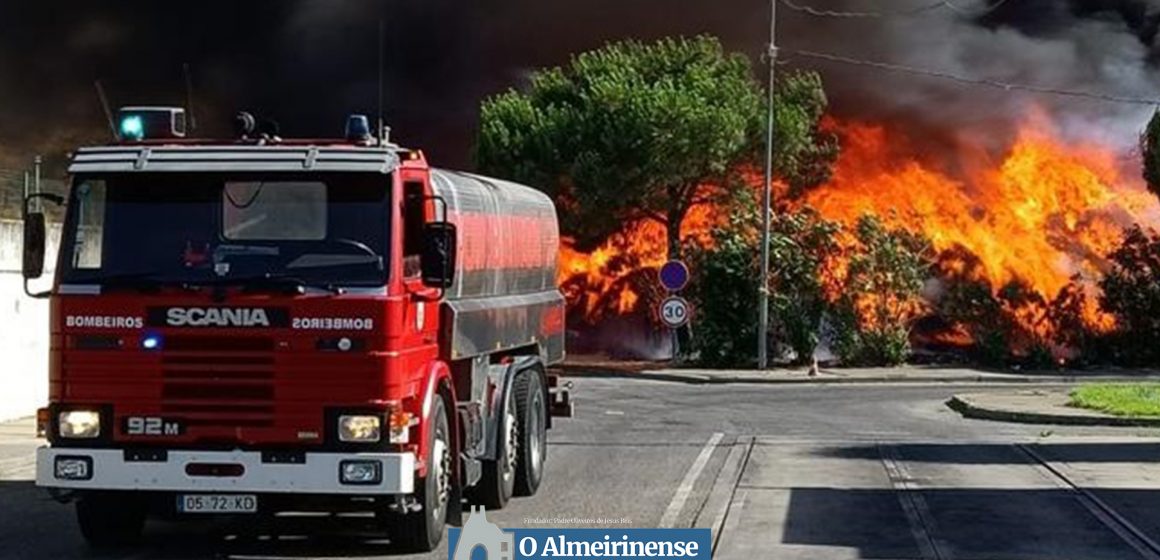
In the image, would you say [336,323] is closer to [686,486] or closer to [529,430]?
[529,430]

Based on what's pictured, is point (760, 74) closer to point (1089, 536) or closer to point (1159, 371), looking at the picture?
point (1159, 371)

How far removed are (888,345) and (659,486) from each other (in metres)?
26.9

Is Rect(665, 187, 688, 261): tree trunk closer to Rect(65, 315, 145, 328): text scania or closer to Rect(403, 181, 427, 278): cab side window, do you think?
Rect(403, 181, 427, 278): cab side window

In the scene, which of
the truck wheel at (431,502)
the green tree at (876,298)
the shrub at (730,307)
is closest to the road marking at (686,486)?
the truck wheel at (431,502)

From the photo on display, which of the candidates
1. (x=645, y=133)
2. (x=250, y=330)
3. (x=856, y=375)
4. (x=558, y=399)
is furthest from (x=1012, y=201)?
(x=250, y=330)

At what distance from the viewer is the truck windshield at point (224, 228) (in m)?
11.0

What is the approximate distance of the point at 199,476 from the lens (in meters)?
10.9

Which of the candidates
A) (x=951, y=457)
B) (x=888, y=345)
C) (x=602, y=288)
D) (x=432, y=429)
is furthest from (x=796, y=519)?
(x=602, y=288)

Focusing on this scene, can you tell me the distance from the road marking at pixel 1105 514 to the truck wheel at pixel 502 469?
4878 mm

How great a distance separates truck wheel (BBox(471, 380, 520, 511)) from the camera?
44.9 ft

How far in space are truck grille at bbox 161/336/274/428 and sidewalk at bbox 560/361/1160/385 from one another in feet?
85.5

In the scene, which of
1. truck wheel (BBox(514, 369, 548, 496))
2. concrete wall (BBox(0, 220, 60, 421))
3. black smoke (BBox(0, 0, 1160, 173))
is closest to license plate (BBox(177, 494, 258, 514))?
truck wheel (BBox(514, 369, 548, 496))

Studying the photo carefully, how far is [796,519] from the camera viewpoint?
13727 millimetres

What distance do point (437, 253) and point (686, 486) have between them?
5.49 meters
